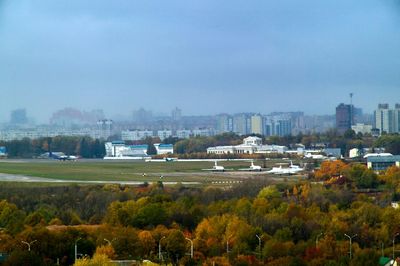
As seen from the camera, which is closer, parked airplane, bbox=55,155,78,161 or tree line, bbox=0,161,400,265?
tree line, bbox=0,161,400,265

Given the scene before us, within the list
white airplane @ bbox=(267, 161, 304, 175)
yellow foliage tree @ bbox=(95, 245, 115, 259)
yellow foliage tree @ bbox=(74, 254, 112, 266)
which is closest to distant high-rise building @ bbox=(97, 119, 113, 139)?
white airplane @ bbox=(267, 161, 304, 175)

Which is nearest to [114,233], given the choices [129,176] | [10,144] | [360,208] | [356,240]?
[356,240]

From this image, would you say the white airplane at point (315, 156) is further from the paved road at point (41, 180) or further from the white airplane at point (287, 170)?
the paved road at point (41, 180)

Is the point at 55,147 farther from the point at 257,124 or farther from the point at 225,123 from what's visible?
the point at 225,123

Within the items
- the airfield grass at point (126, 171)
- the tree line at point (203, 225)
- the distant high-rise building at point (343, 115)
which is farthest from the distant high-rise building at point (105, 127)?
the tree line at point (203, 225)

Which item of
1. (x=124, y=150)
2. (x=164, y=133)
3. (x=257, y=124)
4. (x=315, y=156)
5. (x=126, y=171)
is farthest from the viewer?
(x=257, y=124)

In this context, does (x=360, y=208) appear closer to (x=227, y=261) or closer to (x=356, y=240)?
(x=356, y=240)

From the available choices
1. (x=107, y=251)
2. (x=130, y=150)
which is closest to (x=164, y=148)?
(x=130, y=150)

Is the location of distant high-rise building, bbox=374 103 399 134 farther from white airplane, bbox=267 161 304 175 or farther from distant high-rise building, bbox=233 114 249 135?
white airplane, bbox=267 161 304 175
